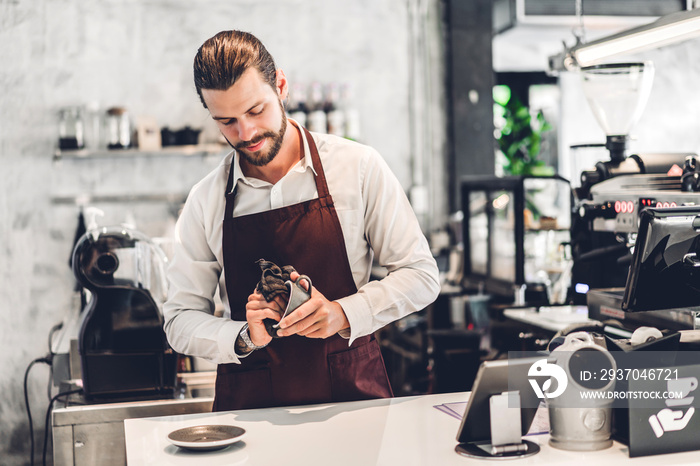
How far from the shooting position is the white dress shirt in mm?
2043

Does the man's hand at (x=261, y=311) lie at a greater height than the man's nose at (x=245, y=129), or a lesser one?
lesser

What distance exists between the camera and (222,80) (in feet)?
6.19

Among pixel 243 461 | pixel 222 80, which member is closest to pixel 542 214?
pixel 222 80

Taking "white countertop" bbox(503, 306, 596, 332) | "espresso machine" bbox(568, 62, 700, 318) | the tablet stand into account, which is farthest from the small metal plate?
"white countertop" bbox(503, 306, 596, 332)

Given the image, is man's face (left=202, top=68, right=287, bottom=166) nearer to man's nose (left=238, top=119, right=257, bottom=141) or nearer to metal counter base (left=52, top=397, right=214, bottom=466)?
man's nose (left=238, top=119, right=257, bottom=141)

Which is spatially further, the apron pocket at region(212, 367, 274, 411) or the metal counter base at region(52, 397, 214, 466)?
the metal counter base at region(52, 397, 214, 466)

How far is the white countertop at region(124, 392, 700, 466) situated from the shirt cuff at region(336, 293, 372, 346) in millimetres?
182

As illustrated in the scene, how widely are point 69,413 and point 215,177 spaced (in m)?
0.87

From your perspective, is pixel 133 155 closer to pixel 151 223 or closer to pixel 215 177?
pixel 151 223

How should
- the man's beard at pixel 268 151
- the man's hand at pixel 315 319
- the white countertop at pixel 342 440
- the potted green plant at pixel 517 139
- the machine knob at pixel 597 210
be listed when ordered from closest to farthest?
the white countertop at pixel 342 440
the man's hand at pixel 315 319
the man's beard at pixel 268 151
the machine knob at pixel 597 210
the potted green plant at pixel 517 139

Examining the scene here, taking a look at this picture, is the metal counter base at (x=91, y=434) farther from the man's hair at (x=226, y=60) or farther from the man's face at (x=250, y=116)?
the man's hair at (x=226, y=60)

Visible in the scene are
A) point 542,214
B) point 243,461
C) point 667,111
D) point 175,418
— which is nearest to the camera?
point 243,461

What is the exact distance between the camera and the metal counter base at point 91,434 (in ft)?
7.57

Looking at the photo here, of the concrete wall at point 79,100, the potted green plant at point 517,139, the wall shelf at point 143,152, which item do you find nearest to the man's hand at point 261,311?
the wall shelf at point 143,152
